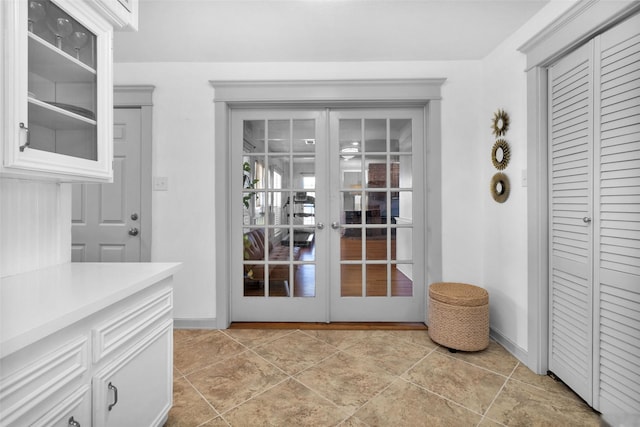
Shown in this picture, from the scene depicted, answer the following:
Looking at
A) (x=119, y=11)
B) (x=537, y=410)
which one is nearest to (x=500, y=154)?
(x=537, y=410)

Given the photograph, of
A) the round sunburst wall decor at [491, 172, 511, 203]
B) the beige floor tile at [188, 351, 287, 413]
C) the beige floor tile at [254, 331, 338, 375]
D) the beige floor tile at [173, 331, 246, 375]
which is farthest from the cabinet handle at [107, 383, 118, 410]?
the round sunburst wall decor at [491, 172, 511, 203]

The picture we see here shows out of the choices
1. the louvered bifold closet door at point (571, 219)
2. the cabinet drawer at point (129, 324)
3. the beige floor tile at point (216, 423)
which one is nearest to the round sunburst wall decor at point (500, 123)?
the louvered bifold closet door at point (571, 219)

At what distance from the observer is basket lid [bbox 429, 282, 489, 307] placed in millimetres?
2135

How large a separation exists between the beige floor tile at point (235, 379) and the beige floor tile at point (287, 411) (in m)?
0.08

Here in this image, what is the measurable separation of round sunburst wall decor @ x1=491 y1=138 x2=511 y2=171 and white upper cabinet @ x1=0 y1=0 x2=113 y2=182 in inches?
97.5

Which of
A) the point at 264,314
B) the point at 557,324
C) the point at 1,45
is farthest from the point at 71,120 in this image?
the point at 557,324

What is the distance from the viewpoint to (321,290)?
275cm

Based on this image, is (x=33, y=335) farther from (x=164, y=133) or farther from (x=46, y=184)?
(x=164, y=133)

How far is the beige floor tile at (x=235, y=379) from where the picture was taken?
1702 millimetres

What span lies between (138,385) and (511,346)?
7.74 ft

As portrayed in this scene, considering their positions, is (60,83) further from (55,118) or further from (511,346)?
(511,346)

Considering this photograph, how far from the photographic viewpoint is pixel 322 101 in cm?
262

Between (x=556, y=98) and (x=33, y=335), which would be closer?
(x=33, y=335)

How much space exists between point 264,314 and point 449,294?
1.59 meters
